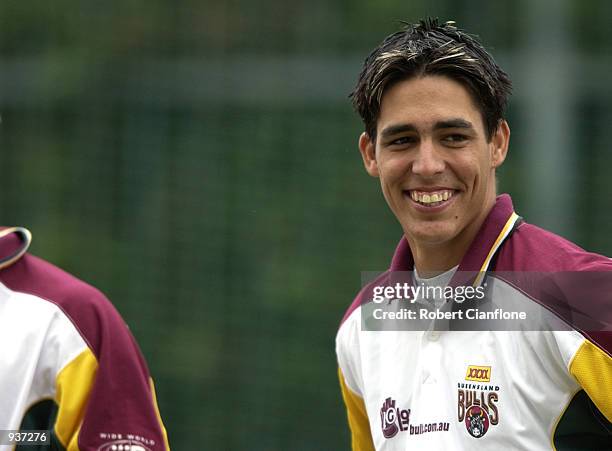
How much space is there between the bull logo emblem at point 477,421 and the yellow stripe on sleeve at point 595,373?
0.25 m

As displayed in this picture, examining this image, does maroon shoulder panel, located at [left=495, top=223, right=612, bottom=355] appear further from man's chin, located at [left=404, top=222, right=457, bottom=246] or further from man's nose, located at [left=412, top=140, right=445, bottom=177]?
man's nose, located at [left=412, top=140, right=445, bottom=177]

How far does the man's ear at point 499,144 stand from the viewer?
3254 mm

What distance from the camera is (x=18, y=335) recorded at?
128 inches

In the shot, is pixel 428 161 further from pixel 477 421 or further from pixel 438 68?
pixel 477 421

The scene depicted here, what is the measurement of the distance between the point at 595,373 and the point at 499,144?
0.70 m

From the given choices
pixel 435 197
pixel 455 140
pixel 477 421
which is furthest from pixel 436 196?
pixel 477 421

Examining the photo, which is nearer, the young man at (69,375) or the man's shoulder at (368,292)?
the young man at (69,375)

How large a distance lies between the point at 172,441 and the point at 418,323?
8.35ft

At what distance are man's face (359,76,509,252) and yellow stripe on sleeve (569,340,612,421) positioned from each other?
482 millimetres

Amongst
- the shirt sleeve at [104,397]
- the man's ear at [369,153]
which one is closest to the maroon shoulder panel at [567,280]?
the man's ear at [369,153]

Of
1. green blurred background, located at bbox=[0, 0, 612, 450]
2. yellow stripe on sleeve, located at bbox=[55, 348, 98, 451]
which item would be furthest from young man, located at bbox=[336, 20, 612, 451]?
green blurred background, located at bbox=[0, 0, 612, 450]

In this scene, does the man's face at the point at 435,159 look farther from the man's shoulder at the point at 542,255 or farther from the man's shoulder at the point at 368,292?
the man's shoulder at the point at 368,292

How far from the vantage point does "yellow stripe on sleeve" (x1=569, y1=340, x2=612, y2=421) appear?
2812mm

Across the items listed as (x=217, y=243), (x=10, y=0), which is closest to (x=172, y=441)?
(x=217, y=243)
